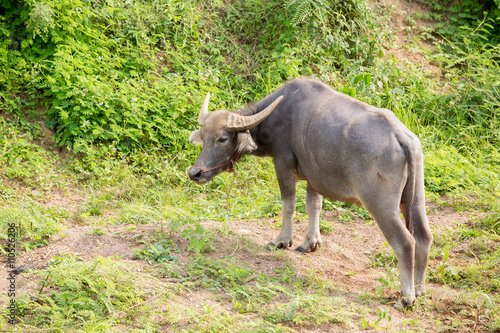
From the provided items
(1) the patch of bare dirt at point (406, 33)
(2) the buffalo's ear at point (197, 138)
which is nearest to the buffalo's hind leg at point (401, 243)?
(2) the buffalo's ear at point (197, 138)

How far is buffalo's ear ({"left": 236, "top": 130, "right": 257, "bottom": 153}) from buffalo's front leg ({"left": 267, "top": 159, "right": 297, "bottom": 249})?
13.1 inches

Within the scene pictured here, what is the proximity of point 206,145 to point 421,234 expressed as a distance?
236cm

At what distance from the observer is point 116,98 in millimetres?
7590

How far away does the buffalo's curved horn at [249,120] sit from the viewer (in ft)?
17.0

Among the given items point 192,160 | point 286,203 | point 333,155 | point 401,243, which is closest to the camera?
point 401,243

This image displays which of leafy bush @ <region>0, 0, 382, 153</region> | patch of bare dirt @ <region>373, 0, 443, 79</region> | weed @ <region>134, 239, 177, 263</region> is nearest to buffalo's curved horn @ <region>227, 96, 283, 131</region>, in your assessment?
weed @ <region>134, 239, 177, 263</region>

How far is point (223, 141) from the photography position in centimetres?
534

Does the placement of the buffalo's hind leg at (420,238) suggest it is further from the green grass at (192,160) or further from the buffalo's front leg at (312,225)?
the buffalo's front leg at (312,225)

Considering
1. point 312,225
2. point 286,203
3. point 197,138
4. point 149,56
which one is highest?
point 149,56

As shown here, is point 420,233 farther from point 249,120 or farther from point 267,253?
point 249,120

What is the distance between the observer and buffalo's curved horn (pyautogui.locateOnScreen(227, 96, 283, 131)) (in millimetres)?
5195

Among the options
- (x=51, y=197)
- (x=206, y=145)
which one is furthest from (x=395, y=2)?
(x=51, y=197)

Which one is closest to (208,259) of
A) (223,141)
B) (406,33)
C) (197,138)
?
(223,141)

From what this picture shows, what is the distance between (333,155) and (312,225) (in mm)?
1205
